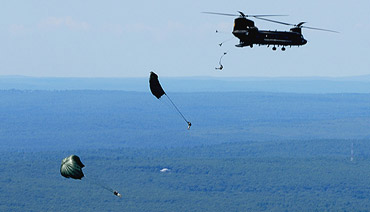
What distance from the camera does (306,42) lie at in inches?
1967

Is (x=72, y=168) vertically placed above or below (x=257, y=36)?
below

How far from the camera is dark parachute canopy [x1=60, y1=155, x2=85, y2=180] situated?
4206cm

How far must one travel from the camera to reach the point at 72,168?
42812mm

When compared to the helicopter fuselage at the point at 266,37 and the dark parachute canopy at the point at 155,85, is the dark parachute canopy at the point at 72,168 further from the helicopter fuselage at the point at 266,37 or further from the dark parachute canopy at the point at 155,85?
the helicopter fuselage at the point at 266,37

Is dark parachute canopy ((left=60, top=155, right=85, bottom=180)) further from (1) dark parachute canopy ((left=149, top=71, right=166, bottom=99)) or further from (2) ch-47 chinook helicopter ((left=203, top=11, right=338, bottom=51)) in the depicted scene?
(2) ch-47 chinook helicopter ((left=203, top=11, right=338, bottom=51))

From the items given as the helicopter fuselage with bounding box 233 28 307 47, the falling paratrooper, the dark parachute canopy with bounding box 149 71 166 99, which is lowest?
the falling paratrooper

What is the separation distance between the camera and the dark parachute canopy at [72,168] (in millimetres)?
42062

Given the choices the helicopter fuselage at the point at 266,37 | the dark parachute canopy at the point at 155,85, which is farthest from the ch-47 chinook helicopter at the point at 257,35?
the dark parachute canopy at the point at 155,85

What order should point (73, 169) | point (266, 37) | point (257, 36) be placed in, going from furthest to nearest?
point (266, 37), point (257, 36), point (73, 169)

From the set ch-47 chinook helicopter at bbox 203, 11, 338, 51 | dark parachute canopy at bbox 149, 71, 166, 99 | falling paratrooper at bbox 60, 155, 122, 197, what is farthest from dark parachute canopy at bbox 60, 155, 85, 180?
ch-47 chinook helicopter at bbox 203, 11, 338, 51

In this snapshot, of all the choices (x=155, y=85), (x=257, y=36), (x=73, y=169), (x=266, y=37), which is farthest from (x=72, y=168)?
(x=266, y=37)

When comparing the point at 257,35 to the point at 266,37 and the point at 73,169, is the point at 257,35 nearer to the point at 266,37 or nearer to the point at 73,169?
the point at 266,37

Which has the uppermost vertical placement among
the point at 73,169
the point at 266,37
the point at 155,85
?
the point at 266,37

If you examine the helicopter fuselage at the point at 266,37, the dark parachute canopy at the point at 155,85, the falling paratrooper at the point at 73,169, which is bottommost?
the falling paratrooper at the point at 73,169
